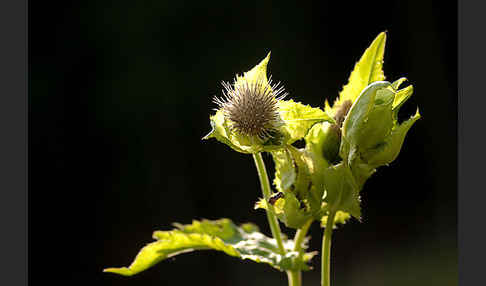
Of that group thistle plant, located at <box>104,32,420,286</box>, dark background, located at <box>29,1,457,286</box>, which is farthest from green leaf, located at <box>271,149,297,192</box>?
dark background, located at <box>29,1,457,286</box>

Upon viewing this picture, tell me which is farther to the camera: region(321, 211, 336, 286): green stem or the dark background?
the dark background

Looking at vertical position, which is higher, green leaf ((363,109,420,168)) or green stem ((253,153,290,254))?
green leaf ((363,109,420,168))

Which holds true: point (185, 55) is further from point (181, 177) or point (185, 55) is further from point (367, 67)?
point (367, 67)

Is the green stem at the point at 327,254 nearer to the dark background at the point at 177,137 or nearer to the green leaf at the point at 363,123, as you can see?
the green leaf at the point at 363,123

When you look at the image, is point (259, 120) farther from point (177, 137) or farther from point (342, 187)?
point (177, 137)

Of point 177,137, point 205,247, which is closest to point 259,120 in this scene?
point 205,247

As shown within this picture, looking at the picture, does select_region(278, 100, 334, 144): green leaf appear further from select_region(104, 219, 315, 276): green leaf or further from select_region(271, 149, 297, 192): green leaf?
select_region(104, 219, 315, 276): green leaf
